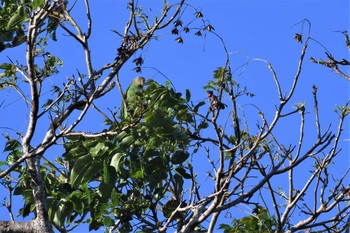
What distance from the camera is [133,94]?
6145 millimetres

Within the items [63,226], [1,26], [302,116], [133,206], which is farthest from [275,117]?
[1,26]

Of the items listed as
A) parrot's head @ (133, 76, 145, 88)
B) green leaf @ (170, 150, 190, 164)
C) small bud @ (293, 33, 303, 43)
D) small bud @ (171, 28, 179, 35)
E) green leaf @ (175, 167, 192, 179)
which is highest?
small bud @ (171, 28, 179, 35)

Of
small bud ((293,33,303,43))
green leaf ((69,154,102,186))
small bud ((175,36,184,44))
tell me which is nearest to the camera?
green leaf ((69,154,102,186))

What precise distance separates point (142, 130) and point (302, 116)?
3.66 feet

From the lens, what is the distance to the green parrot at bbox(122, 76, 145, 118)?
5941 mm

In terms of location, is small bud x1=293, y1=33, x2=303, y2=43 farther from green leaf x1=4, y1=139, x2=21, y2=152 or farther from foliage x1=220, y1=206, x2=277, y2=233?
green leaf x1=4, y1=139, x2=21, y2=152

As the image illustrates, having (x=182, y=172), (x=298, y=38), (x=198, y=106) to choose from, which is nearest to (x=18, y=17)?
(x=198, y=106)

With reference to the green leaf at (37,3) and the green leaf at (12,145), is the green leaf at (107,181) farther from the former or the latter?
the green leaf at (37,3)

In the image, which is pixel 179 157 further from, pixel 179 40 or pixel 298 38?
pixel 298 38

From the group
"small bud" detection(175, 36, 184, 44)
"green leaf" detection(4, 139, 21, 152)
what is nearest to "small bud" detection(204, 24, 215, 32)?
"small bud" detection(175, 36, 184, 44)

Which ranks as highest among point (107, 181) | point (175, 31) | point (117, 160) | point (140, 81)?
point (175, 31)

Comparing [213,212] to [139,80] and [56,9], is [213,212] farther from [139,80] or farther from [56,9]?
[56,9]

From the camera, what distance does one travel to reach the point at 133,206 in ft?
20.5

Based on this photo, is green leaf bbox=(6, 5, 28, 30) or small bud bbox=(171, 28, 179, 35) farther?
small bud bbox=(171, 28, 179, 35)
